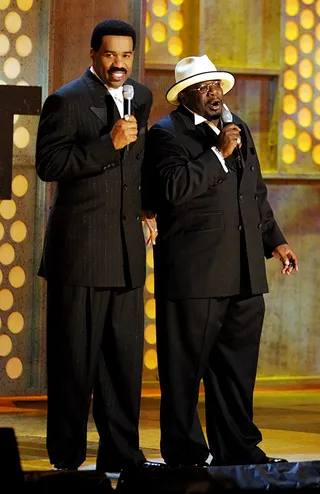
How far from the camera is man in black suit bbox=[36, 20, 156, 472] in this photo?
12.3 ft

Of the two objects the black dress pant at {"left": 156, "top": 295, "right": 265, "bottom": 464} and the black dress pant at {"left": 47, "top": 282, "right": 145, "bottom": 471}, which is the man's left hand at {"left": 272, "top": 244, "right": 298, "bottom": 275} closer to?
the black dress pant at {"left": 156, "top": 295, "right": 265, "bottom": 464}

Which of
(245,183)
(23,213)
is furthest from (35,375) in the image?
(245,183)

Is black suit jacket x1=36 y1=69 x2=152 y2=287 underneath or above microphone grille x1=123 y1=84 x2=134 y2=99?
underneath

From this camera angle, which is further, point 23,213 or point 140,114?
point 23,213

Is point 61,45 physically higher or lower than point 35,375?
higher

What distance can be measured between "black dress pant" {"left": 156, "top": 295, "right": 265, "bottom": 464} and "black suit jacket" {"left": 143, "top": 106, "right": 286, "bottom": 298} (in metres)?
0.09

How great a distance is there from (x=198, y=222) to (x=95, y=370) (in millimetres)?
679

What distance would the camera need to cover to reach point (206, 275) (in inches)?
156

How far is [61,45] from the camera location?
18.5ft

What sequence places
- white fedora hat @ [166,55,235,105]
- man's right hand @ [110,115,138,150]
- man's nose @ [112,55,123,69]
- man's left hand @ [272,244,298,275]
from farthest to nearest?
man's left hand @ [272,244,298,275]
white fedora hat @ [166,55,235,105]
man's nose @ [112,55,123,69]
man's right hand @ [110,115,138,150]

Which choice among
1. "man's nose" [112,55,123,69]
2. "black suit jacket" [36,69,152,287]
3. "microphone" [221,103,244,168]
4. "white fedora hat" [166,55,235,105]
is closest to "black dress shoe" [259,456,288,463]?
"black suit jacket" [36,69,152,287]

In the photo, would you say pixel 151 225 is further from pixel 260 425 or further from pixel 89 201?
pixel 260 425

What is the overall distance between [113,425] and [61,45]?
2518 millimetres

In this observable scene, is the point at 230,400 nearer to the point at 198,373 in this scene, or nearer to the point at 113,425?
the point at 198,373
